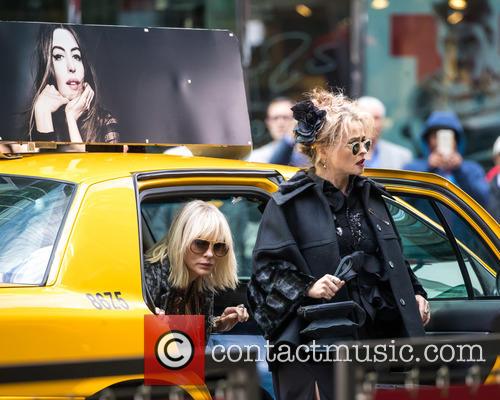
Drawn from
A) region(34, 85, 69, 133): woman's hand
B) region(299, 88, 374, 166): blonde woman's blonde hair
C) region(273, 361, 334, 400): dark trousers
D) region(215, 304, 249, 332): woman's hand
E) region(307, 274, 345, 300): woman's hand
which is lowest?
region(273, 361, 334, 400): dark trousers

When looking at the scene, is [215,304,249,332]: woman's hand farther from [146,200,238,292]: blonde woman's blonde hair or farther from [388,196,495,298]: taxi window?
[388,196,495,298]: taxi window

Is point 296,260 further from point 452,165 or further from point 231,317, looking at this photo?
point 452,165

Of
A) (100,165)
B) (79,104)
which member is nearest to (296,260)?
(100,165)

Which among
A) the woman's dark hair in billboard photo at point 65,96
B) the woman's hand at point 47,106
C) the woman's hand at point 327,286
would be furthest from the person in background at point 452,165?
the woman's hand at point 327,286

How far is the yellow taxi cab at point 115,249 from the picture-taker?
4.23 meters

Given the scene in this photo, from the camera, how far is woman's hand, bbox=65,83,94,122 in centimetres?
550

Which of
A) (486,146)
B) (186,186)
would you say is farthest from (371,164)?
(186,186)

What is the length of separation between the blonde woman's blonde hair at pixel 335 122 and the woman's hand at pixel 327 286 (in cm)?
57

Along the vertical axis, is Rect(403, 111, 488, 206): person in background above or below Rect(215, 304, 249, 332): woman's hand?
above

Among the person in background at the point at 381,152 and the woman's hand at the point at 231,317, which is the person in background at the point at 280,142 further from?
the woman's hand at the point at 231,317

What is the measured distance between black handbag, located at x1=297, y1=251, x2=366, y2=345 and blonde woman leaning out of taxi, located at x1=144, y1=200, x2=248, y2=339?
898 millimetres

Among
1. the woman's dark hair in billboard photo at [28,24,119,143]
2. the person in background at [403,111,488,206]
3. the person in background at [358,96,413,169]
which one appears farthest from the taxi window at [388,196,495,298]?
the person in background at [358,96,413,169]

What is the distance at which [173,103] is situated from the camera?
5.77m

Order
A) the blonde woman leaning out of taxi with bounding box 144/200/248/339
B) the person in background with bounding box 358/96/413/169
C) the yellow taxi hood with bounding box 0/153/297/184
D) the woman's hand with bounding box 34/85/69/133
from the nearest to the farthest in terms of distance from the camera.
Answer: the yellow taxi hood with bounding box 0/153/297/184, the blonde woman leaning out of taxi with bounding box 144/200/248/339, the woman's hand with bounding box 34/85/69/133, the person in background with bounding box 358/96/413/169
